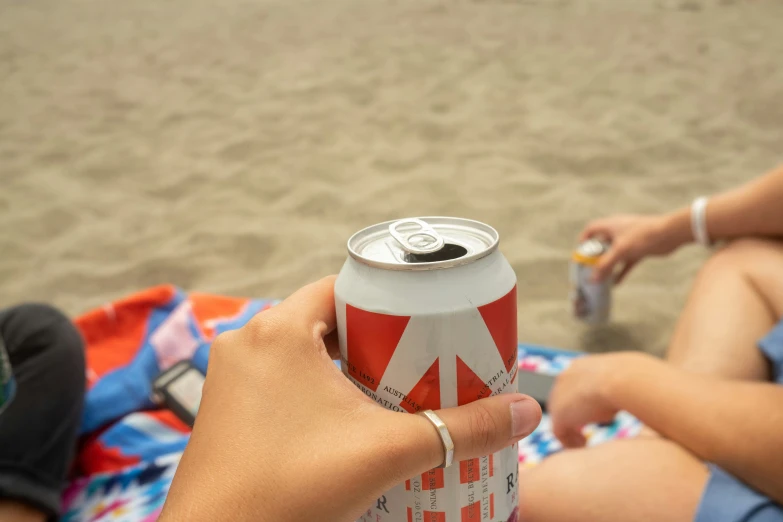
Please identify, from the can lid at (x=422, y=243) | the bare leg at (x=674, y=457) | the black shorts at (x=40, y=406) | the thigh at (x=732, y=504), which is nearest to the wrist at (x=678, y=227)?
the bare leg at (x=674, y=457)

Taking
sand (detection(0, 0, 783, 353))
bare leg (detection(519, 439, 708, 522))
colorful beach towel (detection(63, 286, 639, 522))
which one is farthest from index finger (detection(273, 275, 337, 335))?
sand (detection(0, 0, 783, 353))

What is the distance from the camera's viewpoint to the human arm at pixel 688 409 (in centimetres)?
84

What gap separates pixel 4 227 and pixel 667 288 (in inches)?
95.1

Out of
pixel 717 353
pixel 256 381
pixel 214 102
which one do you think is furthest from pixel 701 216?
pixel 214 102

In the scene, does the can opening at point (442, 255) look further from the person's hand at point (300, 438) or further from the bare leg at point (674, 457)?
the bare leg at point (674, 457)

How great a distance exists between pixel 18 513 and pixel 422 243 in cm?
97

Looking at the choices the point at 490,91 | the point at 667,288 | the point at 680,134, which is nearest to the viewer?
the point at 667,288

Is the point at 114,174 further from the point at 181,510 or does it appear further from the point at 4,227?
the point at 181,510

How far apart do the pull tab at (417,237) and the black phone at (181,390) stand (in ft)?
2.91

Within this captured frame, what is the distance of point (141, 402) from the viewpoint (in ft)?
4.96

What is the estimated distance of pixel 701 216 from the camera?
1439mm

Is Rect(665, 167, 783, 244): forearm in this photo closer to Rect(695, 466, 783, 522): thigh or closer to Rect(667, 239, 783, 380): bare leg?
Rect(667, 239, 783, 380): bare leg

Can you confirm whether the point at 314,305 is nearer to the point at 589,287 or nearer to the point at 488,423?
the point at 488,423

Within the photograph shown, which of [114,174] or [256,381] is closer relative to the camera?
[256,381]
